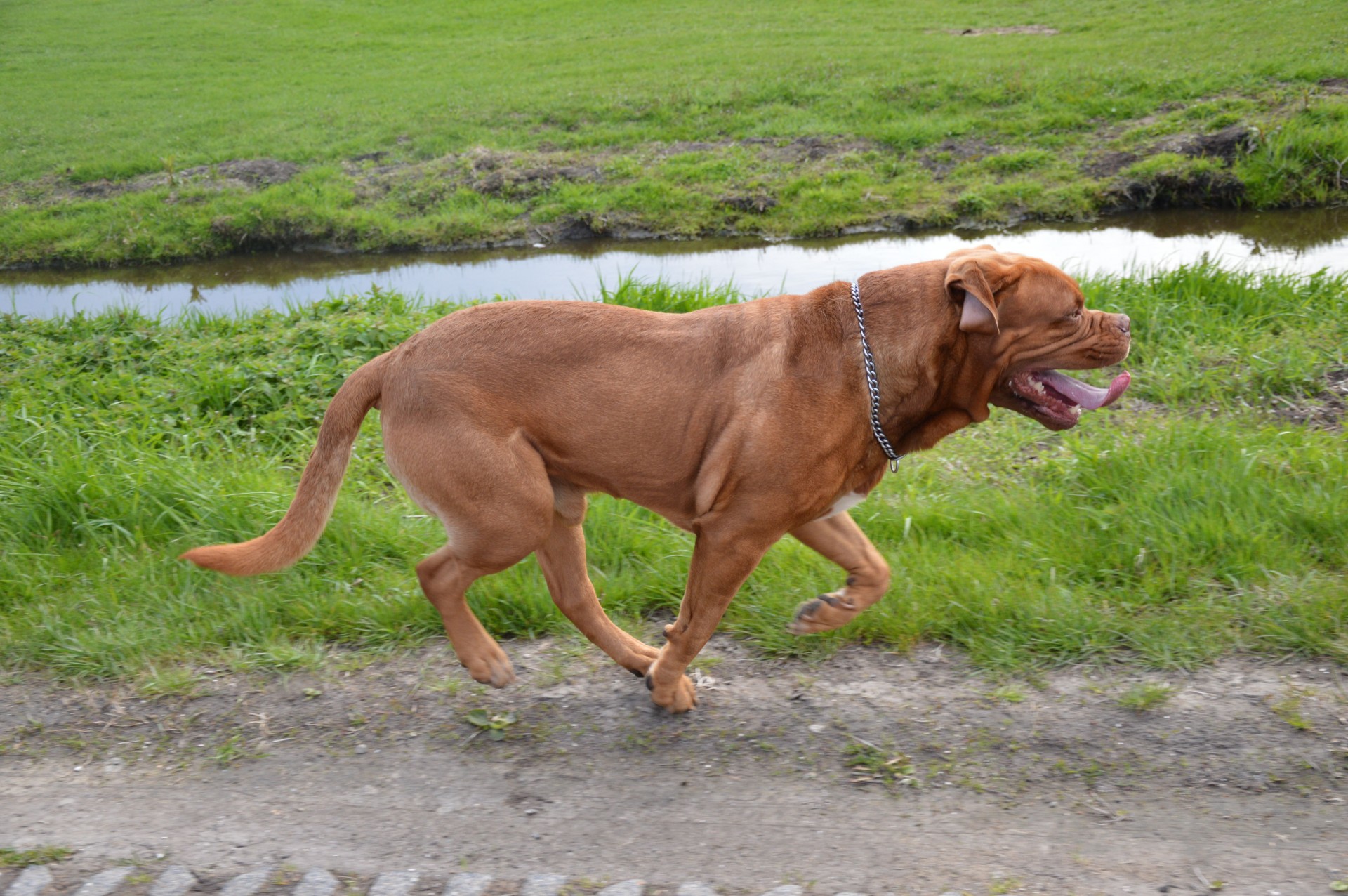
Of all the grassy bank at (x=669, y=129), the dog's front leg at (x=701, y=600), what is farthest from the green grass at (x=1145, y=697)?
the grassy bank at (x=669, y=129)

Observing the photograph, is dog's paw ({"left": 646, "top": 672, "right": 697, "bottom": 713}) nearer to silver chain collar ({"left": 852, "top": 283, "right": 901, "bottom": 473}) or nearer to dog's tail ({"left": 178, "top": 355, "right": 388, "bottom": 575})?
silver chain collar ({"left": 852, "top": 283, "right": 901, "bottom": 473})

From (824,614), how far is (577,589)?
903 mm

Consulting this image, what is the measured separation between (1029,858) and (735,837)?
32.6 inches

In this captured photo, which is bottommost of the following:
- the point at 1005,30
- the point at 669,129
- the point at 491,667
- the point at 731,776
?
the point at 731,776

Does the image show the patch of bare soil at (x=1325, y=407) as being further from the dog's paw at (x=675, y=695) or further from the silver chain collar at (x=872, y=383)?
the dog's paw at (x=675, y=695)

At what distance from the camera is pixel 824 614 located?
12.7ft

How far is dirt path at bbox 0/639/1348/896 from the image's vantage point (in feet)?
9.84

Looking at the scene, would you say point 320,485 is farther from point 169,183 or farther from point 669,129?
point 669,129

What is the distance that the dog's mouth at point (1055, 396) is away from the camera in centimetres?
357

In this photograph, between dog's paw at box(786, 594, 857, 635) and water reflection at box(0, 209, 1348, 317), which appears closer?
dog's paw at box(786, 594, 857, 635)

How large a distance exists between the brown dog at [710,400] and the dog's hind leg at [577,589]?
242 mm

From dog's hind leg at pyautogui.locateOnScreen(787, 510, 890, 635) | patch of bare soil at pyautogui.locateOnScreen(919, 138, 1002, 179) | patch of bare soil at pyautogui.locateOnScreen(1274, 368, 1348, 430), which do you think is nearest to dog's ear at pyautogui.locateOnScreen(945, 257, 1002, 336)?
dog's hind leg at pyautogui.locateOnScreen(787, 510, 890, 635)

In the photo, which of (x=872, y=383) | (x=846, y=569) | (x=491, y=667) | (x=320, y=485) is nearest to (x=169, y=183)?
(x=320, y=485)

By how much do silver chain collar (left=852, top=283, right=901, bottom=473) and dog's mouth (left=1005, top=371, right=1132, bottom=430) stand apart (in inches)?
17.9
